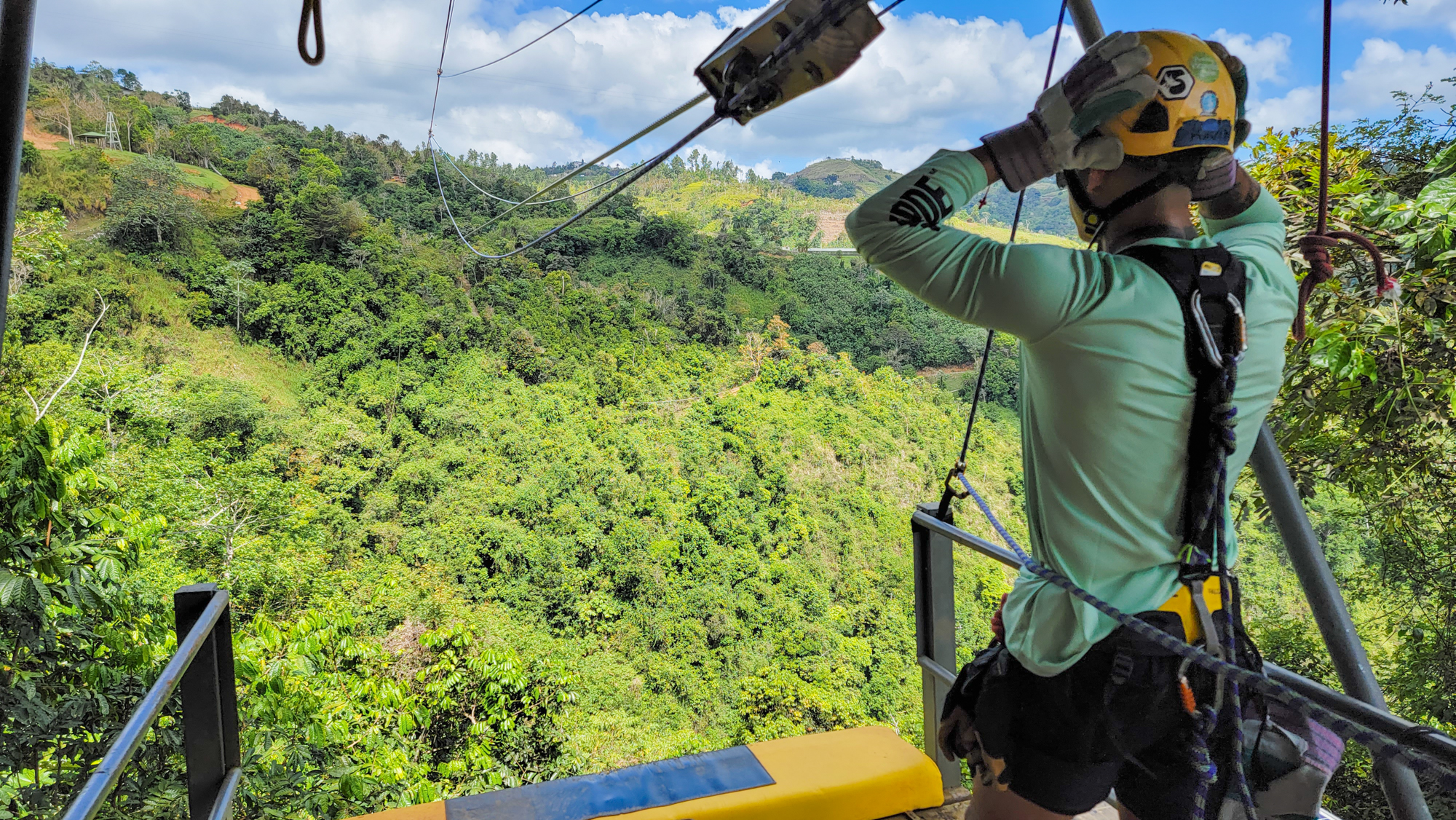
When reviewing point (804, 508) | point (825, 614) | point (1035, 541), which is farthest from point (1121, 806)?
point (804, 508)

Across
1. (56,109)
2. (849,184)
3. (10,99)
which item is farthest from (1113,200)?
(849,184)

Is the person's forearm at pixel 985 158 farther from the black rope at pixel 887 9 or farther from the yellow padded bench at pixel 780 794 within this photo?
the yellow padded bench at pixel 780 794

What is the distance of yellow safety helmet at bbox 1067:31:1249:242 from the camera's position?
678 mm

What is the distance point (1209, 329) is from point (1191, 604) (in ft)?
0.77

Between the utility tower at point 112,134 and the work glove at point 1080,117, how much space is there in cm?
1928

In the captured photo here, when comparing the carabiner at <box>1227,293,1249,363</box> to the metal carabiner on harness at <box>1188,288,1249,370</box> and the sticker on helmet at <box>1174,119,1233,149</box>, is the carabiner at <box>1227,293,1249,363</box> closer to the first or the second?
the metal carabiner on harness at <box>1188,288,1249,370</box>

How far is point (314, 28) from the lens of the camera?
1073 millimetres

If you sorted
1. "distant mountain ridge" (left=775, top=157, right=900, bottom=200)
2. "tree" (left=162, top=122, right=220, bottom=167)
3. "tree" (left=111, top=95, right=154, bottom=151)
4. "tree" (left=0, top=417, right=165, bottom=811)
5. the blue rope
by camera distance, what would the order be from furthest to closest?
"distant mountain ridge" (left=775, top=157, right=900, bottom=200), "tree" (left=162, top=122, right=220, bottom=167), "tree" (left=111, top=95, right=154, bottom=151), "tree" (left=0, top=417, right=165, bottom=811), the blue rope

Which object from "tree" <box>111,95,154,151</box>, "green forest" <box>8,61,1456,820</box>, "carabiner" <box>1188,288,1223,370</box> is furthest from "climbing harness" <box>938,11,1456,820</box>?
"tree" <box>111,95,154,151</box>

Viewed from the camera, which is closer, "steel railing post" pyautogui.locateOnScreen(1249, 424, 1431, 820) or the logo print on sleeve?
the logo print on sleeve

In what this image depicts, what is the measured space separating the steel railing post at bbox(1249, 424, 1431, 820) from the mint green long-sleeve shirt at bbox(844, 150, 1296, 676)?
0.36 meters

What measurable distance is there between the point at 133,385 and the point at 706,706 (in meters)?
9.29

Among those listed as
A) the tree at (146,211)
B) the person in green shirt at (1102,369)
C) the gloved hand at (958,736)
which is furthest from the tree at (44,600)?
the tree at (146,211)

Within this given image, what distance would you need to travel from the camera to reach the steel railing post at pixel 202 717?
40.6 inches
